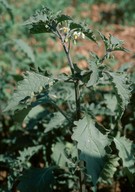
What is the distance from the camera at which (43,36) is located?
539 centimetres

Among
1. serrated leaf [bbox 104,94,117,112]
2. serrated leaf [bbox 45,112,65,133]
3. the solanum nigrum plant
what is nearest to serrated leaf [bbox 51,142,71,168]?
the solanum nigrum plant

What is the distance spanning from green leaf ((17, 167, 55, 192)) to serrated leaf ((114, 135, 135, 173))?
48cm

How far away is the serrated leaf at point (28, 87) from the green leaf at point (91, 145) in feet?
1.01

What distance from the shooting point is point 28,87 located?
6.32 ft

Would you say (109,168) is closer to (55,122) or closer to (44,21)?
(55,122)

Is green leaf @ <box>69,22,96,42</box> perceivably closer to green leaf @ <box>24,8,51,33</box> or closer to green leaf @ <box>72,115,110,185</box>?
green leaf @ <box>24,8,51,33</box>

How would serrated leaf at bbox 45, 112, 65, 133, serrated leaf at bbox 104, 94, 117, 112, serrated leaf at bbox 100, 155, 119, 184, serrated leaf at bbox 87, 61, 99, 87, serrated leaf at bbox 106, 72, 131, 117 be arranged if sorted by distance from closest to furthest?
serrated leaf at bbox 87, 61, 99, 87
serrated leaf at bbox 106, 72, 131, 117
serrated leaf at bbox 100, 155, 119, 184
serrated leaf at bbox 45, 112, 65, 133
serrated leaf at bbox 104, 94, 117, 112

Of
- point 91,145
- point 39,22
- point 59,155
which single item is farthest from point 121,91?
point 59,155

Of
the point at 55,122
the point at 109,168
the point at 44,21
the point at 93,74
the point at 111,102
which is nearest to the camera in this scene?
the point at 93,74

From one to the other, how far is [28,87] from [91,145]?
1.55 feet

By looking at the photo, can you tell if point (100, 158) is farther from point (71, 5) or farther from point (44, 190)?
point (71, 5)

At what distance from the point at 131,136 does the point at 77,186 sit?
0.75 metres

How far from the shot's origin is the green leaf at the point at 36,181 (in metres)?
2.23

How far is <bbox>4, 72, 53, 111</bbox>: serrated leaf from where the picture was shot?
6.20 ft
